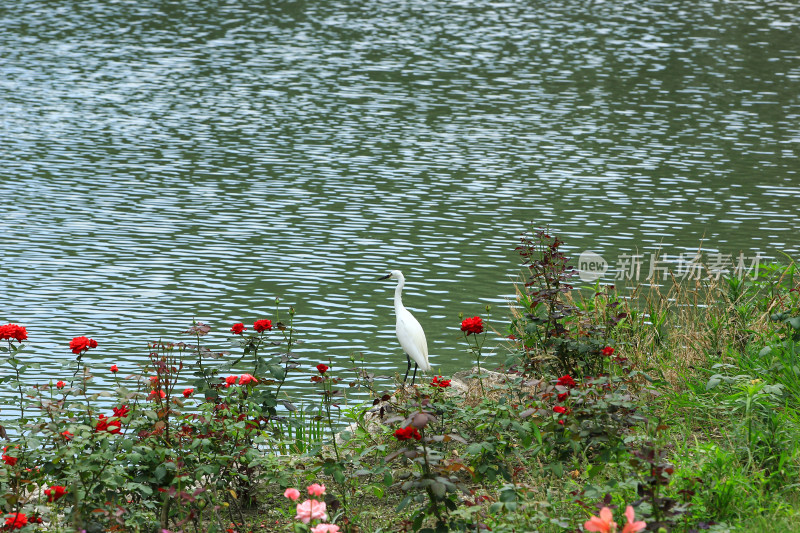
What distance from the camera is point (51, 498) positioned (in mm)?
4707

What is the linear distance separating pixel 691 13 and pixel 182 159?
2533 cm

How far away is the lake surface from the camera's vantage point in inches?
451

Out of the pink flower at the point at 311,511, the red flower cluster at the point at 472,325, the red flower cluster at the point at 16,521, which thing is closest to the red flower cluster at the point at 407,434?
the pink flower at the point at 311,511

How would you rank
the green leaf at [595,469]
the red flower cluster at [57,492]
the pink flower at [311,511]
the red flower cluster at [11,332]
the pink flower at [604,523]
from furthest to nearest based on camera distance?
the red flower cluster at [11,332]
the green leaf at [595,469]
the red flower cluster at [57,492]
the pink flower at [311,511]
the pink flower at [604,523]

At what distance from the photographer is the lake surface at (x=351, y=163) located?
37.6ft

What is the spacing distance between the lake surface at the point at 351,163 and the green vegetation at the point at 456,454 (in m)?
0.94

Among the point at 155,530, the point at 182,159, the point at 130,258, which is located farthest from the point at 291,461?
the point at 182,159

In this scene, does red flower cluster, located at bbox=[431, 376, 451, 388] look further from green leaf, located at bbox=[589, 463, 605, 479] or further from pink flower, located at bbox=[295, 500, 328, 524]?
pink flower, located at bbox=[295, 500, 328, 524]

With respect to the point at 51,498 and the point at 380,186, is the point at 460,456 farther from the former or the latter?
the point at 380,186

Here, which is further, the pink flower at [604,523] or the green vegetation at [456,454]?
the green vegetation at [456,454]

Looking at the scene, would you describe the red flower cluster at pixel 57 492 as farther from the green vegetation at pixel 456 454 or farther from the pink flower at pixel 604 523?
the pink flower at pixel 604 523

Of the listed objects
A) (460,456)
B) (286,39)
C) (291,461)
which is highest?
(291,461)

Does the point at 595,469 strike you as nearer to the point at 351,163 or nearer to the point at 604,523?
the point at 604,523

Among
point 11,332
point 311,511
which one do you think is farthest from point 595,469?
point 11,332
